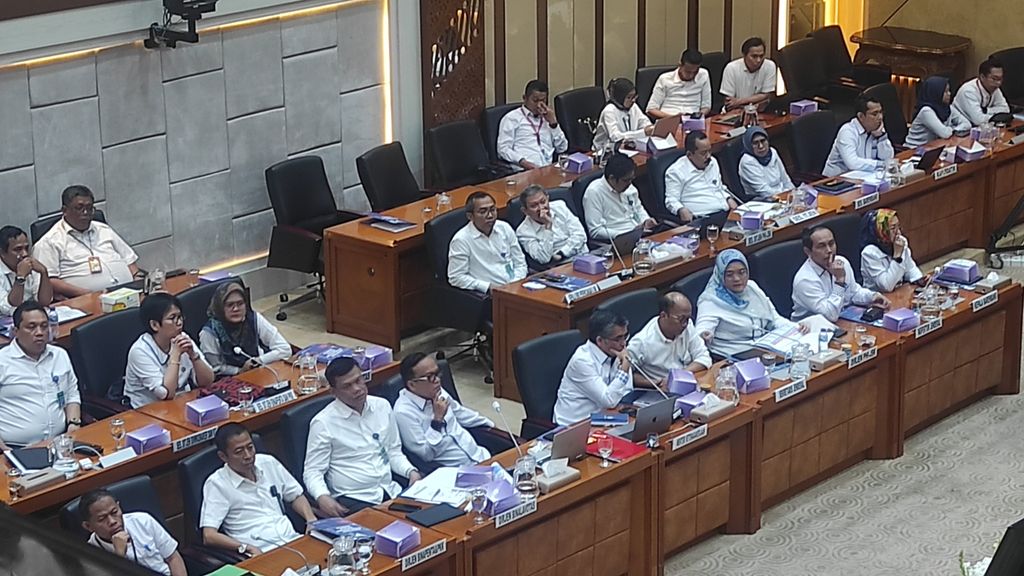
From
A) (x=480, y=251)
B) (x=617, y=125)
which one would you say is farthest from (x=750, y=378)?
(x=617, y=125)

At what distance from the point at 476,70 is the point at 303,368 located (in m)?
4.59

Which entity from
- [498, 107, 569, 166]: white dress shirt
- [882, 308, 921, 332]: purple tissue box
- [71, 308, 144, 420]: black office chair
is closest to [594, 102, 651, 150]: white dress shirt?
[498, 107, 569, 166]: white dress shirt

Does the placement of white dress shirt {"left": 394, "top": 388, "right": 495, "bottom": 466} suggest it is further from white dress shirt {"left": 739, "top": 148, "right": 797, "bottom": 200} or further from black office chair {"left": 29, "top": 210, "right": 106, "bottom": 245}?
white dress shirt {"left": 739, "top": 148, "right": 797, "bottom": 200}

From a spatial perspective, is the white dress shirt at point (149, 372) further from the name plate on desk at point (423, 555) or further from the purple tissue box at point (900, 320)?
the purple tissue box at point (900, 320)

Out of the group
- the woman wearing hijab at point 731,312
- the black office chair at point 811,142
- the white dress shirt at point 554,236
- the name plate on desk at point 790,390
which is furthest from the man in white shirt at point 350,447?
the black office chair at point 811,142

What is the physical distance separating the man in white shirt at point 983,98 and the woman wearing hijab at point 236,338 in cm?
666

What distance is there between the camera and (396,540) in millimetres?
5824

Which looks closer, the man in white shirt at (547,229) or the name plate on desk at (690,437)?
the name plate on desk at (690,437)

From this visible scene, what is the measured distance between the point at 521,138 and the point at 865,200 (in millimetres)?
2498

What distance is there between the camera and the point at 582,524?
653 centimetres

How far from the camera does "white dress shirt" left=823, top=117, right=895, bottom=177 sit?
11.4 metres

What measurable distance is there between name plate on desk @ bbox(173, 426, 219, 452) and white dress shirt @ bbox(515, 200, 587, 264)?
10.2ft

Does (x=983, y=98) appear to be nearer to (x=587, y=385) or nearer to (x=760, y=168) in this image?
(x=760, y=168)

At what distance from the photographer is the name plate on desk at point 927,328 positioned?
26.9 feet
